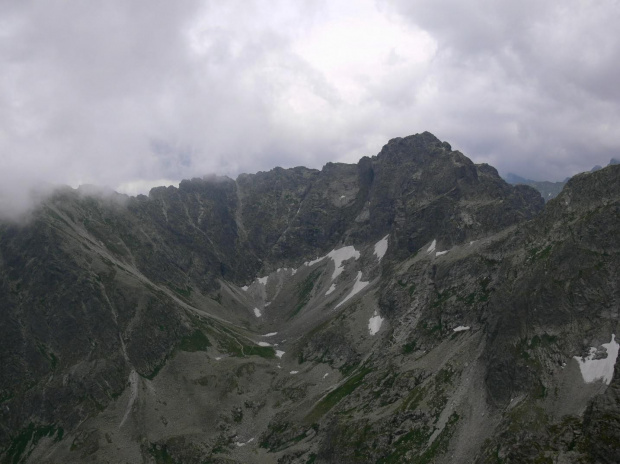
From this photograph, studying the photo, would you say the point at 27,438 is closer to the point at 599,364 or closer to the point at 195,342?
the point at 195,342

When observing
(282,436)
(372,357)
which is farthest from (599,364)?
(282,436)

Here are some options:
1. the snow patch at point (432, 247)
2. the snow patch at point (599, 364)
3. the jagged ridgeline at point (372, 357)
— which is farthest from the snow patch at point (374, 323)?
the snow patch at point (599, 364)

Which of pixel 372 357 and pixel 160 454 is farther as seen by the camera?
pixel 372 357

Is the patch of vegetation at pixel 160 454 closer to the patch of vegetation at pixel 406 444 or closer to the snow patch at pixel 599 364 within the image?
the patch of vegetation at pixel 406 444

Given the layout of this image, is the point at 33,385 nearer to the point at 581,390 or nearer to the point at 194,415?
the point at 194,415

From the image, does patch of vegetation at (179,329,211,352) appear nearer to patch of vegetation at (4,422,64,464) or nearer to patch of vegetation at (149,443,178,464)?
patch of vegetation at (4,422,64,464)

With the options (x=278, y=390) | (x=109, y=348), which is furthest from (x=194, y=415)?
(x=109, y=348)
